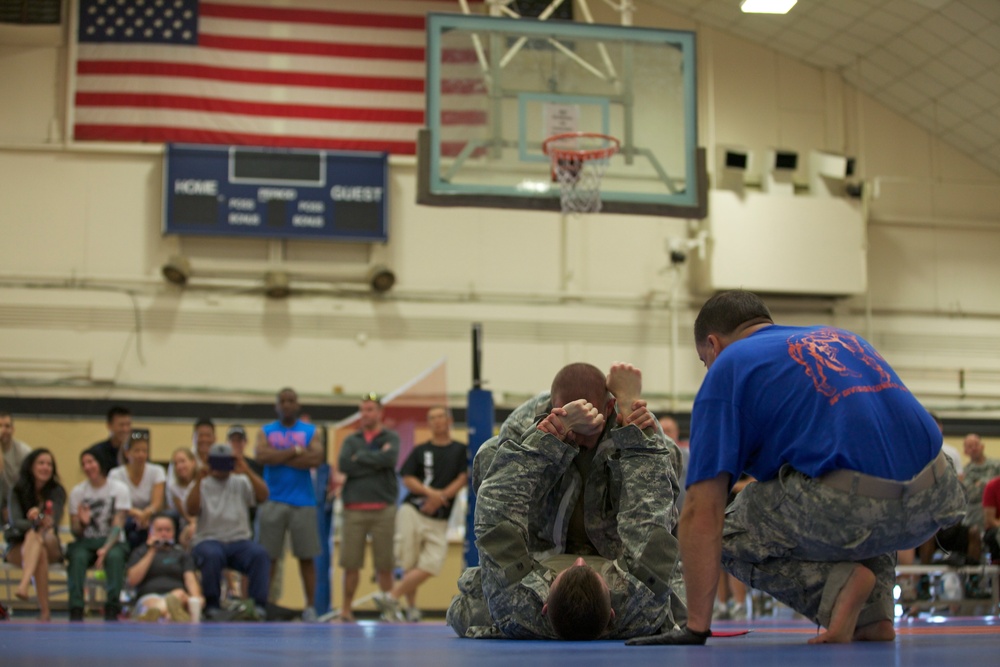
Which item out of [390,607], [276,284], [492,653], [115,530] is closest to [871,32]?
[276,284]

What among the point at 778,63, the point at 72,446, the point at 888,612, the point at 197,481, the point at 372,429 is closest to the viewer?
the point at 888,612

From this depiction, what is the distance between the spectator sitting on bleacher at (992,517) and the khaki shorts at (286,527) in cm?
531

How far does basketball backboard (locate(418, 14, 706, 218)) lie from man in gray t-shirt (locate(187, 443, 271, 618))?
9.43 ft

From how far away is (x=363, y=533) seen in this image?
932cm

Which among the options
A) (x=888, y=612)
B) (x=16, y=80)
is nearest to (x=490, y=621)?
(x=888, y=612)

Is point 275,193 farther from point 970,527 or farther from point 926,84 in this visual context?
point 970,527

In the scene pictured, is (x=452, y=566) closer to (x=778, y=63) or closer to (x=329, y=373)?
(x=329, y=373)

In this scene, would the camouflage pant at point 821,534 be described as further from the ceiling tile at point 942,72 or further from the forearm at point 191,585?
the ceiling tile at point 942,72

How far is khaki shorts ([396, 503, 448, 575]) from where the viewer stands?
937 cm

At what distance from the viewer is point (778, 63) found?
49.0 ft

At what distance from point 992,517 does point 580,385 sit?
19.7ft

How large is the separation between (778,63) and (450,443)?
321 inches

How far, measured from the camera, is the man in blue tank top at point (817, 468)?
3.03 metres

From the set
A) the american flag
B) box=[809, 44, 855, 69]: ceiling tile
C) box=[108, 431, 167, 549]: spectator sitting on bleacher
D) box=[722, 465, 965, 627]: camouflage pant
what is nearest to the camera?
box=[108, 431, 167, 549]: spectator sitting on bleacher
